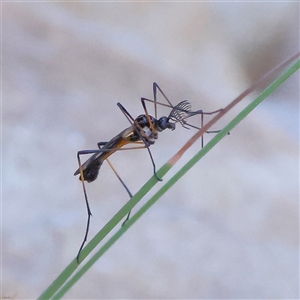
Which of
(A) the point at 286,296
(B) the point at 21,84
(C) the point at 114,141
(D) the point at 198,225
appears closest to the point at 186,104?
(C) the point at 114,141

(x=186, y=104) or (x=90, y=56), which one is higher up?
(x=90, y=56)

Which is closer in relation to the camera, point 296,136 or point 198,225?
point 198,225

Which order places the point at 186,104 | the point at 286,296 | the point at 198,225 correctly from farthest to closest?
the point at 198,225 < the point at 286,296 < the point at 186,104

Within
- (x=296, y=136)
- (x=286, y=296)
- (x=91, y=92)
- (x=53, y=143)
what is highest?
(x=91, y=92)

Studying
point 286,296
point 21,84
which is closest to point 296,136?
point 286,296

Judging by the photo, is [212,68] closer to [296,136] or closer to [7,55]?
[296,136]

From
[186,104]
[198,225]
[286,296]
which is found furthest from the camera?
[198,225]
